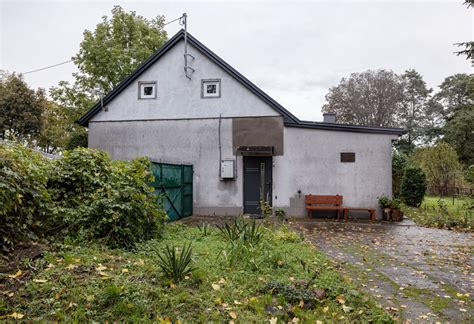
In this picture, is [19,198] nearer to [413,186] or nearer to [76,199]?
[76,199]

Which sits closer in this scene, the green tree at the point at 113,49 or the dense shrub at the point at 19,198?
the dense shrub at the point at 19,198

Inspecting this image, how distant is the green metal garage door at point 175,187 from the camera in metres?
9.65

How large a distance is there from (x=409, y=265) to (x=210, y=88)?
32.2 feet

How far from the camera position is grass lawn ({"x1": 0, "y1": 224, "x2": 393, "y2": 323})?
10.4 ft

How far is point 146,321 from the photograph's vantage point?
304 cm

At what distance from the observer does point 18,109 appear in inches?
1158

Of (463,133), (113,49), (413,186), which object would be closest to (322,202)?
(413,186)

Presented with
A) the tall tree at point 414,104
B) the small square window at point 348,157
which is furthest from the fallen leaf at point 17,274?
the tall tree at point 414,104

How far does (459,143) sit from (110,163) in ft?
112

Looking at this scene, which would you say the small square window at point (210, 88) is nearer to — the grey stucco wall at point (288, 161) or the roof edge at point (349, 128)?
the grey stucco wall at point (288, 161)

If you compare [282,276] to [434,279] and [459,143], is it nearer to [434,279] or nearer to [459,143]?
[434,279]

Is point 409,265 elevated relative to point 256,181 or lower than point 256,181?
lower

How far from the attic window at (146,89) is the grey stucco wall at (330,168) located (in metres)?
5.80

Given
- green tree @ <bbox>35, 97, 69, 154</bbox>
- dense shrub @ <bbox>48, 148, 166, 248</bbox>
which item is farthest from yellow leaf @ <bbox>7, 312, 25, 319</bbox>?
green tree @ <bbox>35, 97, 69, 154</bbox>
